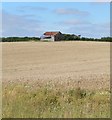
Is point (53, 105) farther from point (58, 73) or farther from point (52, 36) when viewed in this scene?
point (52, 36)

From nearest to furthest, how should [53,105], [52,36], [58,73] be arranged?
[53,105]
[58,73]
[52,36]

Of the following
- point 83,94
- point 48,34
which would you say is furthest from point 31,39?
point 83,94

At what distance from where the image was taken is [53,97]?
8.35 metres

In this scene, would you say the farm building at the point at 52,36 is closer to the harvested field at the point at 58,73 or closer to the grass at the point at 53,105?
the harvested field at the point at 58,73

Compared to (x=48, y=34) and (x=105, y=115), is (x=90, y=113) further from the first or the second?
(x=48, y=34)

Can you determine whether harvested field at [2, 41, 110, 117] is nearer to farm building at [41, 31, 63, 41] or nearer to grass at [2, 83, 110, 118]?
grass at [2, 83, 110, 118]

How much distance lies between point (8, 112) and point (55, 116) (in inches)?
37.0

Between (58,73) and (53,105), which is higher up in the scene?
(53,105)

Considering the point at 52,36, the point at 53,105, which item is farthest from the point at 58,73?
the point at 52,36

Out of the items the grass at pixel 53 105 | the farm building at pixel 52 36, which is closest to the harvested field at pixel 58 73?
the grass at pixel 53 105

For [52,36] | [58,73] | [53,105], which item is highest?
[52,36]

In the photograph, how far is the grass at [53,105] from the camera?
621 centimetres

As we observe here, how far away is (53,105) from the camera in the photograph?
24.7 feet

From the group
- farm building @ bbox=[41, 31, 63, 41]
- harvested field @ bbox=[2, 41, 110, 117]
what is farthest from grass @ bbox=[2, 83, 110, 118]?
farm building @ bbox=[41, 31, 63, 41]
